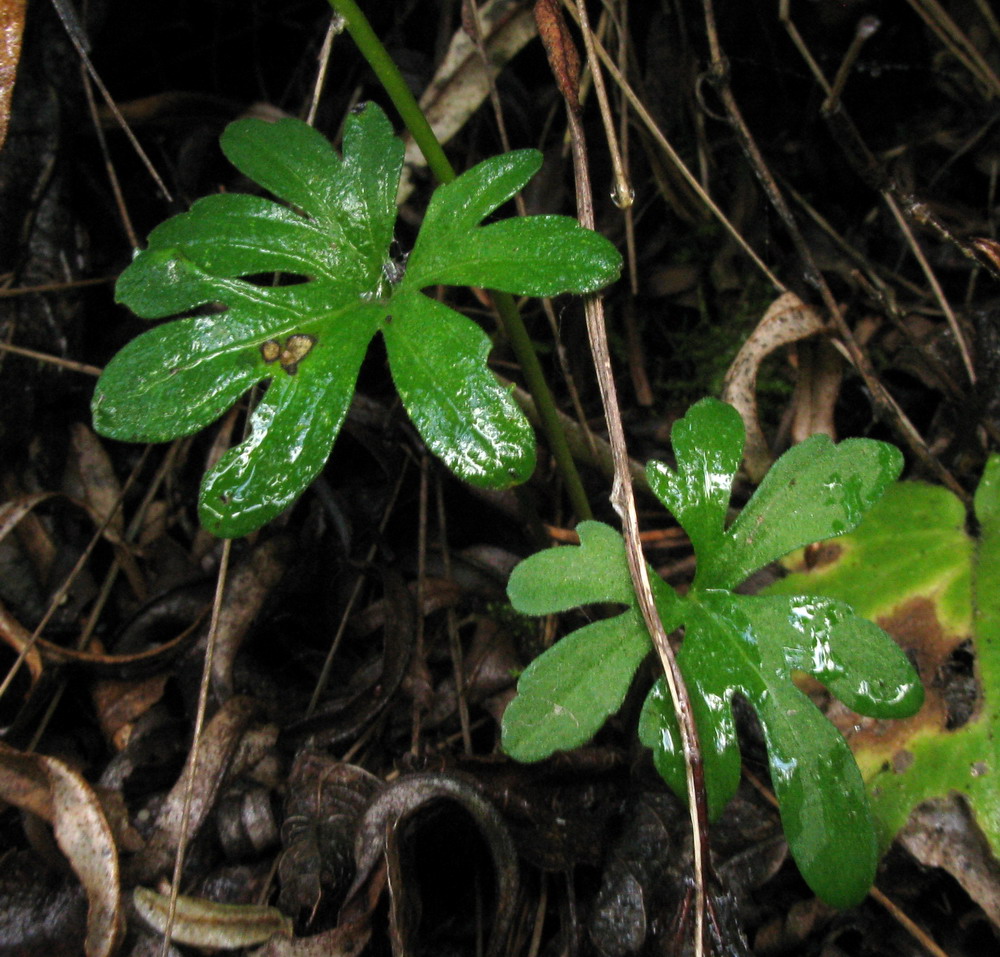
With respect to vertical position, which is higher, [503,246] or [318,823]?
[503,246]

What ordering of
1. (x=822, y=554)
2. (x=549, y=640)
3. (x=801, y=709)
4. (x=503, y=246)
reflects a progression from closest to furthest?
1. (x=801, y=709)
2. (x=503, y=246)
3. (x=822, y=554)
4. (x=549, y=640)

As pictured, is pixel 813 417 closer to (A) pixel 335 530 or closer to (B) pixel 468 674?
(B) pixel 468 674

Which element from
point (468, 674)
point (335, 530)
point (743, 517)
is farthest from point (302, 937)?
point (743, 517)

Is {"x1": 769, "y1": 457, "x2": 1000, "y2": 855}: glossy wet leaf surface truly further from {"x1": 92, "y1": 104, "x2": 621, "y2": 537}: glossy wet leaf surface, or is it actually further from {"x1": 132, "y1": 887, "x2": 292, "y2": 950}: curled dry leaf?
{"x1": 132, "y1": 887, "x2": 292, "y2": 950}: curled dry leaf

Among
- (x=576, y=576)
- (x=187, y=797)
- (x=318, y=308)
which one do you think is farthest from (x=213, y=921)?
(x=318, y=308)

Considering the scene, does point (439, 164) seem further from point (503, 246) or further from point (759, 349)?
point (759, 349)

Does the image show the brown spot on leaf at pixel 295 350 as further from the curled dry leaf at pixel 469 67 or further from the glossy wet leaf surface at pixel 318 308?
the curled dry leaf at pixel 469 67

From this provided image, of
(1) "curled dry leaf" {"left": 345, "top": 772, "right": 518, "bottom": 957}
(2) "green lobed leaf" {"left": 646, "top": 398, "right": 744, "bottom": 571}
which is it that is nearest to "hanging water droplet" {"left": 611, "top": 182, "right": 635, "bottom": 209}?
(2) "green lobed leaf" {"left": 646, "top": 398, "right": 744, "bottom": 571}
